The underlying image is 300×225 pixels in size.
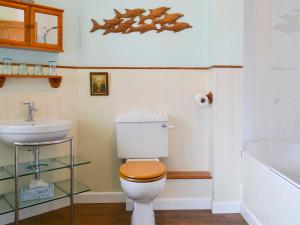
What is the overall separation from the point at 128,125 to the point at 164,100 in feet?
1.53

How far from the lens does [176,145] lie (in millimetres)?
2736

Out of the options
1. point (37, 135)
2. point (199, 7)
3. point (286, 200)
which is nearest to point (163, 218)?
point (286, 200)

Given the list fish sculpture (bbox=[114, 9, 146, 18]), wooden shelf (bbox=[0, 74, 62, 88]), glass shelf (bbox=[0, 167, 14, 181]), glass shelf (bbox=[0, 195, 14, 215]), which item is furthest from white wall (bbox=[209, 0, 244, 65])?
glass shelf (bbox=[0, 195, 14, 215])

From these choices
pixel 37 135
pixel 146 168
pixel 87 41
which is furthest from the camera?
pixel 87 41

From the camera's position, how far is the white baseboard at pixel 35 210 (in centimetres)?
229

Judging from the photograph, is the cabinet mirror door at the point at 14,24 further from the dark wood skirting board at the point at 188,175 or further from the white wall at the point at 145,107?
the dark wood skirting board at the point at 188,175

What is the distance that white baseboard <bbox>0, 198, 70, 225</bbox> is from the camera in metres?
2.29

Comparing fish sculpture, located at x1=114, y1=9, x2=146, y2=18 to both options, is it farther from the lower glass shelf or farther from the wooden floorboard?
the wooden floorboard

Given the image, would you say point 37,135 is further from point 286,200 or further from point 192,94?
point 286,200

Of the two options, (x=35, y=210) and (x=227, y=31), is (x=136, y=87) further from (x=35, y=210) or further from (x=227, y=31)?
(x=35, y=210)

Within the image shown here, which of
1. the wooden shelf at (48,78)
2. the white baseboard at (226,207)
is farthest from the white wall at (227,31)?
the wooden shelf at (48,78)

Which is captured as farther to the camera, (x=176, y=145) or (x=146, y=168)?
(x=176, y=145)

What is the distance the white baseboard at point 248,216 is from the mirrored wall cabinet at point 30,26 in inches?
83.1

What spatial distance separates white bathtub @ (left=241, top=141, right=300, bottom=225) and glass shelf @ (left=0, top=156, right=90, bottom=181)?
4.49 feet
